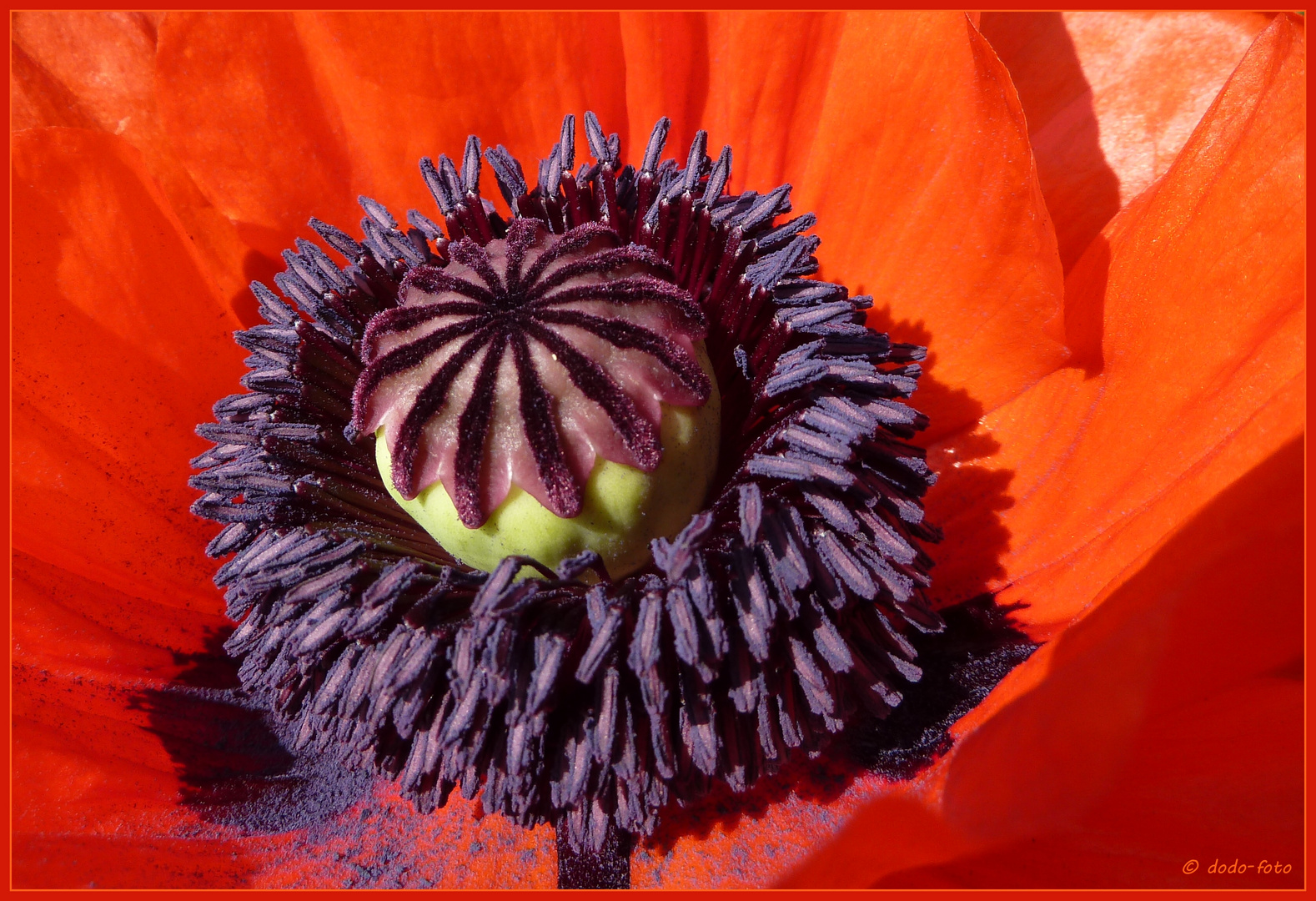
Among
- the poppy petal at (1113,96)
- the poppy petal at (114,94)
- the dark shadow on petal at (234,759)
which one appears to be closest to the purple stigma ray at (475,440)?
the dark shadow on petal at (234,759)

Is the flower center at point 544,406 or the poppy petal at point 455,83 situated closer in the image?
the flower center at point 544,406

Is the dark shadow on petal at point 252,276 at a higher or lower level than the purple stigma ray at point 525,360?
higher

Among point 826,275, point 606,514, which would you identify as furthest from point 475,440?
point 826,275

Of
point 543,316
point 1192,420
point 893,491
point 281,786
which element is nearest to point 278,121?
point 543,316

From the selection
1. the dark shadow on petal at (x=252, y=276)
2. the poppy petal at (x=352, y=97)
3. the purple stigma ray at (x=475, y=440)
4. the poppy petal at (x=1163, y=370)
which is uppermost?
the poppy petal at (x=352, y=97)

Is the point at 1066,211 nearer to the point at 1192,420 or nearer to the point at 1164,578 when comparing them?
the point at 1192,420

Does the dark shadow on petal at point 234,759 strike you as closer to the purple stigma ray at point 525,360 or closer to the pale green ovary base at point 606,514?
the pale green ovary base at point 606,514
